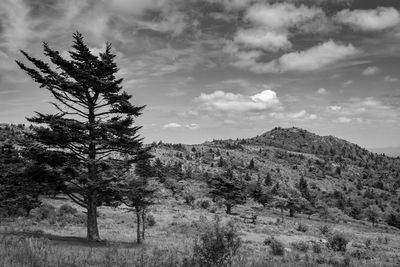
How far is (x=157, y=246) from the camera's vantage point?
23.2 meters

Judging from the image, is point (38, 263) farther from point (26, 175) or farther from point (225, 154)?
point (225, 154)

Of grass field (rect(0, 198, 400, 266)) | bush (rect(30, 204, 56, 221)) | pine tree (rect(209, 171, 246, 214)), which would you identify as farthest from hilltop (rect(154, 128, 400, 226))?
bush (rect(30, 204, 56, 221))

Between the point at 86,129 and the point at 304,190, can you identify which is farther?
the point at 304,190

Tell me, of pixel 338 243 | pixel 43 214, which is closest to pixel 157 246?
pixel 338 243

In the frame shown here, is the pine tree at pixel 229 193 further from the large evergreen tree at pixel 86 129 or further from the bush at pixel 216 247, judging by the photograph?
the bush at pixel 216 247

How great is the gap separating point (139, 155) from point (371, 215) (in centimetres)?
5815

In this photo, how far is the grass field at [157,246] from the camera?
11.6 m

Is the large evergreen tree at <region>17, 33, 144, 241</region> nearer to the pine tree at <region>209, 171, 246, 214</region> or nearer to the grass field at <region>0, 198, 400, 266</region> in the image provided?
the grass field at <region>0, 198, 400, 266</region>

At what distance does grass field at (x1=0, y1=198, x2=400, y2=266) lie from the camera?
11.6 m

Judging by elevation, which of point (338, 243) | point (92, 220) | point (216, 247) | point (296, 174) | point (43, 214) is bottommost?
point (338, 243)

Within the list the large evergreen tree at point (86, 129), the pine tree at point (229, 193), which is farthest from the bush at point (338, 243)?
the pine tree at point (229, 193)

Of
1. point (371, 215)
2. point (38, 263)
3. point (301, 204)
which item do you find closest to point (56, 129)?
point (38, 263)

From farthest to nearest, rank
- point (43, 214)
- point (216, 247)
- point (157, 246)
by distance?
point (43, 214)
point (157, 246)
point (216, 247)

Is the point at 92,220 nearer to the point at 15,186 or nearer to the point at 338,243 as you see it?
the point at 15,186
